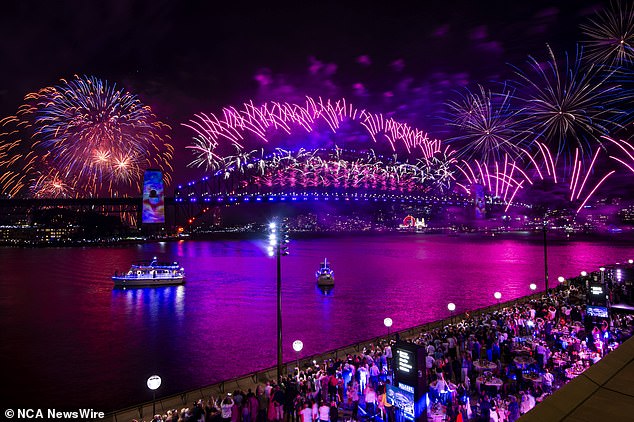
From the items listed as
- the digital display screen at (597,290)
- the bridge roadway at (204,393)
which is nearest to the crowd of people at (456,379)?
the bridge roadway at (204,393)

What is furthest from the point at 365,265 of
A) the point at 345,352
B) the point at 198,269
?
the point at 345,352

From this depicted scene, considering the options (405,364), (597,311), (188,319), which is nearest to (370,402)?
(405,364)

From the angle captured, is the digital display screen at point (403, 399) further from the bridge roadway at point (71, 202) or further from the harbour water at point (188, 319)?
the bridge roadway at point (71, 202)

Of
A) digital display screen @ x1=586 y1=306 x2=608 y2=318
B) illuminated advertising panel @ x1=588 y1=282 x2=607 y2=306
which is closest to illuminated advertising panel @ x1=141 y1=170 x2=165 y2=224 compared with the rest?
illuminated advertising panel @ x1=588 y1=282 x2=607 y2=306

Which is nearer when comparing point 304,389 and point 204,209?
point 304,389

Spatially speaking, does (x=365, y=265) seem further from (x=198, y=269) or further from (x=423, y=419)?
(x=423, y=419)
